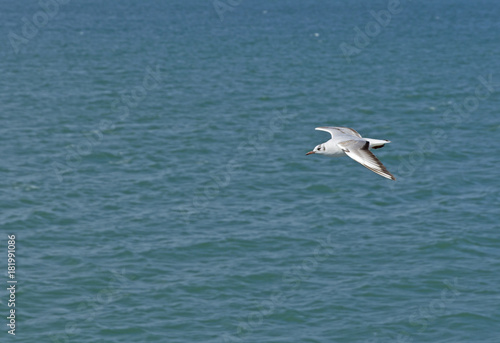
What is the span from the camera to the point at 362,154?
75.6 feet

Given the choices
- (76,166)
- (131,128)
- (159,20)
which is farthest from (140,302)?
(159,20)

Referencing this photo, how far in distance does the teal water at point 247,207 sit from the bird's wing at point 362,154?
2566cm

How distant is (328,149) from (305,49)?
124 m

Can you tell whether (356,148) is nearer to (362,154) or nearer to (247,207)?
(362,154)

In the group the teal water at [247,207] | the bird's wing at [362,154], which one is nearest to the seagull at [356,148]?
the bird's wing at [362,154]

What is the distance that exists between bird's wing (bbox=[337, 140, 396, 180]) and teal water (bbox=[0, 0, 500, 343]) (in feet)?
84.2

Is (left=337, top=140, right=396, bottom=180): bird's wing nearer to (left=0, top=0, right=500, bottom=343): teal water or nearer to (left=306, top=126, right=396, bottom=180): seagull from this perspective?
(left=306, top=126, right=396, bottom=180): seagull

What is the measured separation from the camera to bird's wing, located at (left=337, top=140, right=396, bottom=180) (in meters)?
21.7

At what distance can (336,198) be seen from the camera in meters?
67.2

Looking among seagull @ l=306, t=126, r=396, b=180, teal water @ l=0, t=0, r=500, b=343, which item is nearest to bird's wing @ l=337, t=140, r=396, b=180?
seagull @ l=306, t=126, r=396, b=180

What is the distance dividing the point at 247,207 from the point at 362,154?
4168 cm

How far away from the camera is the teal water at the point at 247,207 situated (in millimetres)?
50531

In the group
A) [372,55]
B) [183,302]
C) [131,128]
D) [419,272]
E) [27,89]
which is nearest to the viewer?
[183,302]

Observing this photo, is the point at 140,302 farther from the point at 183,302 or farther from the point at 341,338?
the point at 341,338
